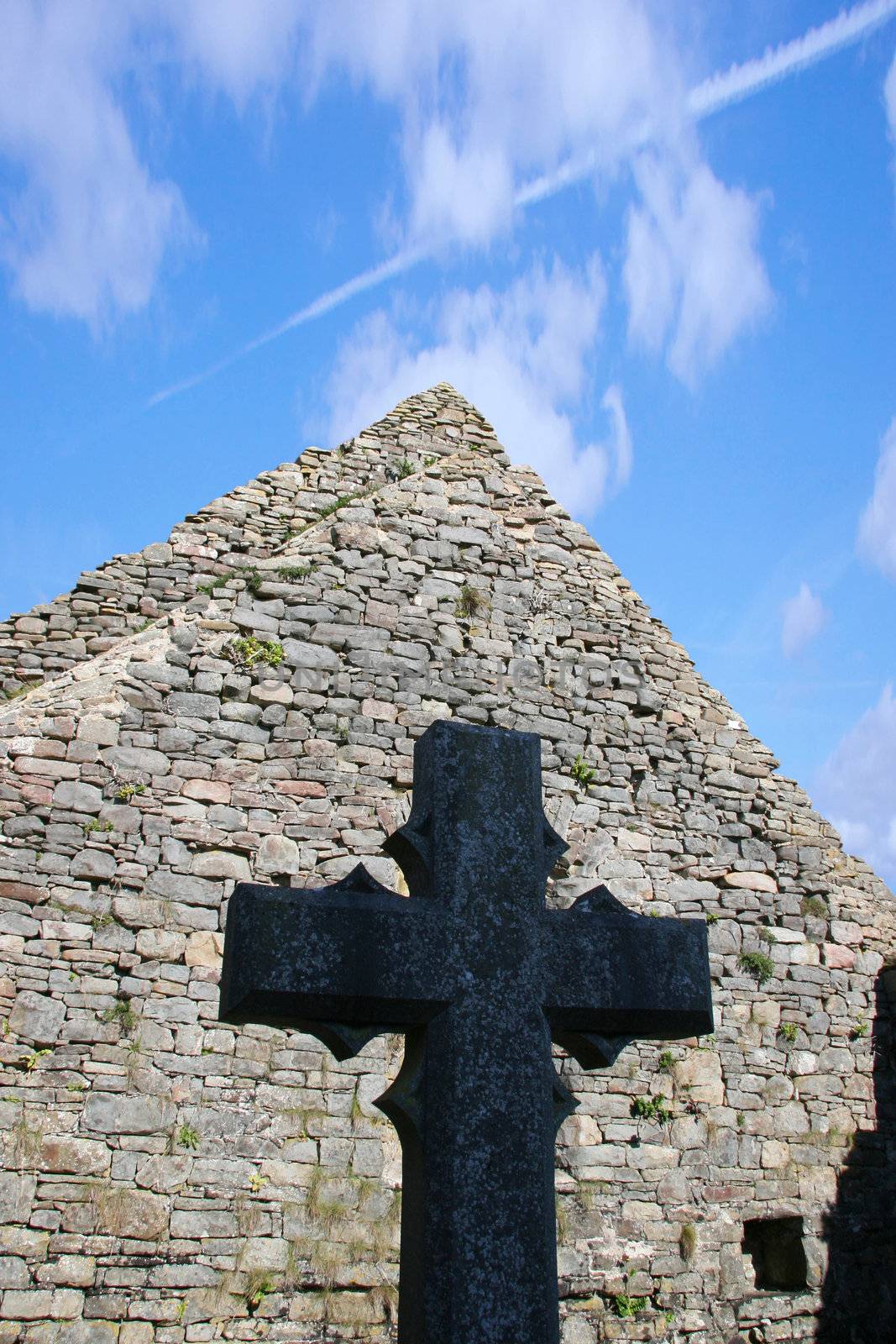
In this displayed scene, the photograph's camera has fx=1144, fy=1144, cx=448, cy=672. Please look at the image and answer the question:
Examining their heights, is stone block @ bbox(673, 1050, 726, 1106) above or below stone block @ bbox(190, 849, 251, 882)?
below

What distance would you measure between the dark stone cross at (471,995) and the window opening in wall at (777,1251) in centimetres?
546

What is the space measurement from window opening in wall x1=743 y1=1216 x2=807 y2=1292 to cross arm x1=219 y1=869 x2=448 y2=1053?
6.05 metres

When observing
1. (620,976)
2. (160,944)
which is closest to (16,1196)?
(160,944)

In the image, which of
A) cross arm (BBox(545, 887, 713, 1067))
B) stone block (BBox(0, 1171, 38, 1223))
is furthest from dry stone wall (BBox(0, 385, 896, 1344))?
cross arm (BBox(545, 887, 713, 1067))

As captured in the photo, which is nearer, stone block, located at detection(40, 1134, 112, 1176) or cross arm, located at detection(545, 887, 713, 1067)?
cross arm, located at detection(545, 887, 713, 1067)

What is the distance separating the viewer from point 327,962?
3146 mm

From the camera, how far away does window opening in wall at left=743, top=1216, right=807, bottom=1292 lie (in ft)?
26.5

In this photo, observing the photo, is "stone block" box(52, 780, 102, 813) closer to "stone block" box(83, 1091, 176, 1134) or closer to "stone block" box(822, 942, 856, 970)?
"stone block" box(83, 1091, 176, 1134)

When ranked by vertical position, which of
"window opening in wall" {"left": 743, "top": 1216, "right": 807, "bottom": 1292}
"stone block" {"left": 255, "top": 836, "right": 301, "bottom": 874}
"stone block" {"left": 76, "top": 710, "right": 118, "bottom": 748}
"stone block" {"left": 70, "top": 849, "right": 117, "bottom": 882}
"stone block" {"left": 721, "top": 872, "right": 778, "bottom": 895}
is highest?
"stone block" {"left": 76, "top": 710, "right": 118, "bottom": 748}

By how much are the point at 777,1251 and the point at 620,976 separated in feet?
19.5

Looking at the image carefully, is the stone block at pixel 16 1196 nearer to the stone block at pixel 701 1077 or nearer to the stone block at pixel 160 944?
the stone block at pixel 160 944

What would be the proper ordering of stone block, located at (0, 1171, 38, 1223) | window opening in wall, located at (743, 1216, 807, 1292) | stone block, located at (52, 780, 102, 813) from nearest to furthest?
stone block, located at (0, 1171, 38, 1223) < stone block, located at (52, 780, 102, 813) < window opening in wall, located at (743, 1216, 807, 1292)

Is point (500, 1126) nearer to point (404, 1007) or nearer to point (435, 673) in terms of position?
point (404, 1007)

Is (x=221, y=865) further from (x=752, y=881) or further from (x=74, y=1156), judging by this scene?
(x=752, y=881)
